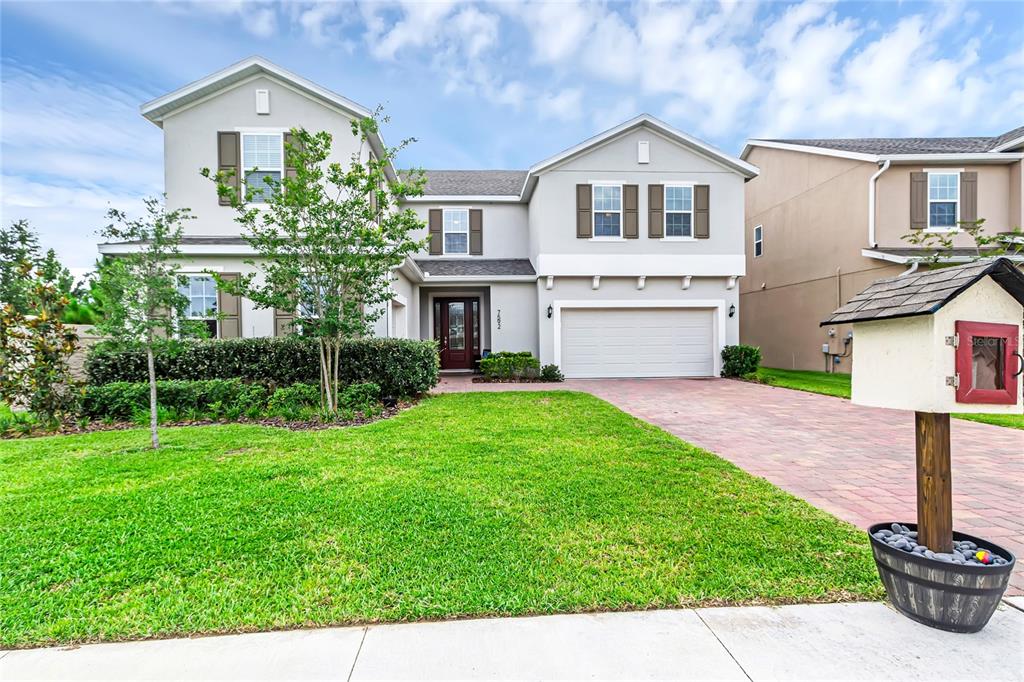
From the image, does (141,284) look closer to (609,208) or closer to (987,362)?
(987,362)

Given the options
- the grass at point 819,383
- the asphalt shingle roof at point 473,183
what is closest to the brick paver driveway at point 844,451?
the grass at point 819,383

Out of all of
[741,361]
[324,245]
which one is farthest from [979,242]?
[324,245]

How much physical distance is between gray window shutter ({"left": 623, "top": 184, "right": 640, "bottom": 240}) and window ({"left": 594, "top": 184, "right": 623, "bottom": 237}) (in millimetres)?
112

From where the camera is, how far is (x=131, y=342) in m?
5.68

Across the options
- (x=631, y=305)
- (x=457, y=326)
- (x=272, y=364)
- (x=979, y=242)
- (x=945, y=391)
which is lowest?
(x=272, y=364)

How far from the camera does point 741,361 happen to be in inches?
521

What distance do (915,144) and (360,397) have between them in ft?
59.8

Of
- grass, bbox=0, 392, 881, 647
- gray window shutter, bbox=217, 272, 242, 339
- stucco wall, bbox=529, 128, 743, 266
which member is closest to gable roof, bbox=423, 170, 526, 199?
stucco wall, bbox=529, 128, 743, 266

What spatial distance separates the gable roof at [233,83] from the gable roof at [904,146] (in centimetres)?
1376

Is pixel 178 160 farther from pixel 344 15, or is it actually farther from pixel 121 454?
pixel 121 454

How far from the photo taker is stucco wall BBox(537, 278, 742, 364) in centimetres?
1355

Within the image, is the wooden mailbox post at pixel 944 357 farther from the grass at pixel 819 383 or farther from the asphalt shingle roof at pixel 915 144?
the asphalt shingle roof at pixel 915 144

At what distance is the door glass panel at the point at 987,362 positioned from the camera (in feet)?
7.83

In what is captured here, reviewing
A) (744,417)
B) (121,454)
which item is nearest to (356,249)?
(121,454)
